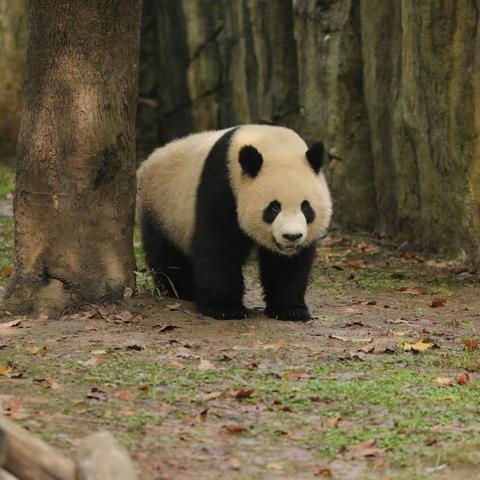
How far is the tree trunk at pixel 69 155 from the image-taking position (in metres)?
8.17

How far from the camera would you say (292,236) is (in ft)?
25.9

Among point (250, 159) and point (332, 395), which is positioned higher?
point (250, 159)

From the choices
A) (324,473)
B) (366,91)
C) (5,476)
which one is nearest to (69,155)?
(324,473)

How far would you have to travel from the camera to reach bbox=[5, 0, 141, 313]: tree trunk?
817cm

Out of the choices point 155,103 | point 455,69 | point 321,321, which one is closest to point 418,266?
point 455,69

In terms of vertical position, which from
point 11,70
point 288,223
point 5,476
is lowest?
point 5,476

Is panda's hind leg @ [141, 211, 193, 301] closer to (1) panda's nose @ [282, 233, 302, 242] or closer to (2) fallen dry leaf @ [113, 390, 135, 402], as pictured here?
(1) panda's nose @ [282, 233, 302, 242]

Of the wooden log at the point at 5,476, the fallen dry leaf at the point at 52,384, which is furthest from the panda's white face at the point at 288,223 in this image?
the wooden log at the point at 5,476

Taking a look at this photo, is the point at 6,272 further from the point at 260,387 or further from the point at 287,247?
the point at 260,387

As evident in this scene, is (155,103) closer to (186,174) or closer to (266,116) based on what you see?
(266,116)

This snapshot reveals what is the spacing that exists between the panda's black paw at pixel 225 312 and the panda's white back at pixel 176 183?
0.61 metres

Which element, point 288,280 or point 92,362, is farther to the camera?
point 288,280

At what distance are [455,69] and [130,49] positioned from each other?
3.75m

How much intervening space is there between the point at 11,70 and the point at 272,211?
13.4m
